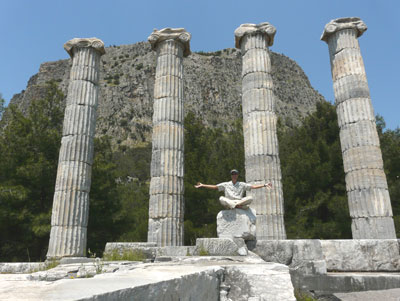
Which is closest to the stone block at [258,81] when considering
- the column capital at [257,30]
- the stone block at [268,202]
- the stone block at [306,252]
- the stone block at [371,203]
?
the column capital at [257,30]

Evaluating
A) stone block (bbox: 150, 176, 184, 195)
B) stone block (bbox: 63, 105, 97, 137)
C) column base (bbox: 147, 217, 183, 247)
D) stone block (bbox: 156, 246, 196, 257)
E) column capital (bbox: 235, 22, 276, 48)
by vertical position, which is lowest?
stone block (bbox: 156, 246, 196, 257)

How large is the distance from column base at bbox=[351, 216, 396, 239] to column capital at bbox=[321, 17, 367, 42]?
777 centimetres

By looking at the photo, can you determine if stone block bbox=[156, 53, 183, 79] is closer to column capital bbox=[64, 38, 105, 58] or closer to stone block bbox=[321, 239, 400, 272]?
column capital bbox=[64, 38, 105, 58]

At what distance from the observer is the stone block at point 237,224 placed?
6215 mm

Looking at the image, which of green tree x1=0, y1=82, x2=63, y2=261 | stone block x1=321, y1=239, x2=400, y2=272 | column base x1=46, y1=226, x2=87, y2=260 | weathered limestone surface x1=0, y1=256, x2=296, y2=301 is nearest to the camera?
weathered limestone surface x1=0, y1=256, x2=296, y2=301

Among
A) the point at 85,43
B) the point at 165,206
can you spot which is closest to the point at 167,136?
the point at 165,206

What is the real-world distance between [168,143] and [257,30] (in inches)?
238

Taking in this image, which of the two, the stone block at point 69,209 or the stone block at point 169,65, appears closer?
the stone block at point 69,209

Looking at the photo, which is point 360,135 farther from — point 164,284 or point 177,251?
point 164,284

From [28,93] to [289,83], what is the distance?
5769cm

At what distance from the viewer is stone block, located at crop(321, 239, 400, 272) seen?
605cm

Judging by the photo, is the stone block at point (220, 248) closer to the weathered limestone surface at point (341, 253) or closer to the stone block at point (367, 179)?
the weathered limestone surface at point (341, 253)

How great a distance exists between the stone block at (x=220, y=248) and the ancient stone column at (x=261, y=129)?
5.29m

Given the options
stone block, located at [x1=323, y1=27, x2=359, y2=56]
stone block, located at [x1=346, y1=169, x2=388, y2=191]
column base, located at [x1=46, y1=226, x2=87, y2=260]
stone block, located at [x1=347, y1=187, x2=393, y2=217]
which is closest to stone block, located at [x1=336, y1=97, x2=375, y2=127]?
stone block, located at [x1=346, y1=169, x2=388, y2=191]
